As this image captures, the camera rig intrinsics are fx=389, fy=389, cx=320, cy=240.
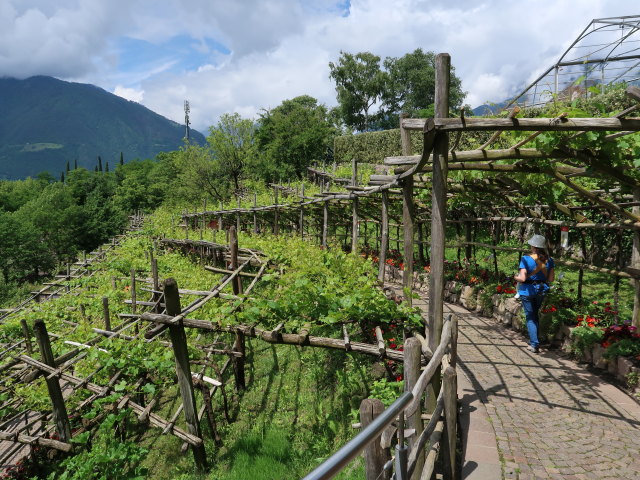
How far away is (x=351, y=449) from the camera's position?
4.26 feet

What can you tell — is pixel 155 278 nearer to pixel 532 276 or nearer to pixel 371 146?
pixel 532 276

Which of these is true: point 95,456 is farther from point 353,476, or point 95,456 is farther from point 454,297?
point 454,297

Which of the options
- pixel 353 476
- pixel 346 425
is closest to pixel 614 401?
pixel 353 476

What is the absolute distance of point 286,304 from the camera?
17.4 ft

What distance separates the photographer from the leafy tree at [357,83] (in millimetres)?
42062

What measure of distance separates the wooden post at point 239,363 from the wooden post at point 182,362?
2.17 meters

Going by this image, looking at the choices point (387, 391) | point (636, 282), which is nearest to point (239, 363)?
point (387, 391)

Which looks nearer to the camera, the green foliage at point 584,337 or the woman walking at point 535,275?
the green foliage at point 584,337

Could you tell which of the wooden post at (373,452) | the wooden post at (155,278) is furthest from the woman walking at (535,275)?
the wooden post at (155,278)

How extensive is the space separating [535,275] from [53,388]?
794 centimetres

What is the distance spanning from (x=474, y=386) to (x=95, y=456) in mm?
Answer: 5919

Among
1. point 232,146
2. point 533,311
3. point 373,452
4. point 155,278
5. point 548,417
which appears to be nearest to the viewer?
point 373,452

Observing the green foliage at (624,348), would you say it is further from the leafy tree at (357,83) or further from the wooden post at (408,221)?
the leafy tree at (357,83)

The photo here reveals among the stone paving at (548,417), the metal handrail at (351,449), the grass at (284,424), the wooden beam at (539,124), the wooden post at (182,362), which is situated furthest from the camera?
the grass at (284,424)
